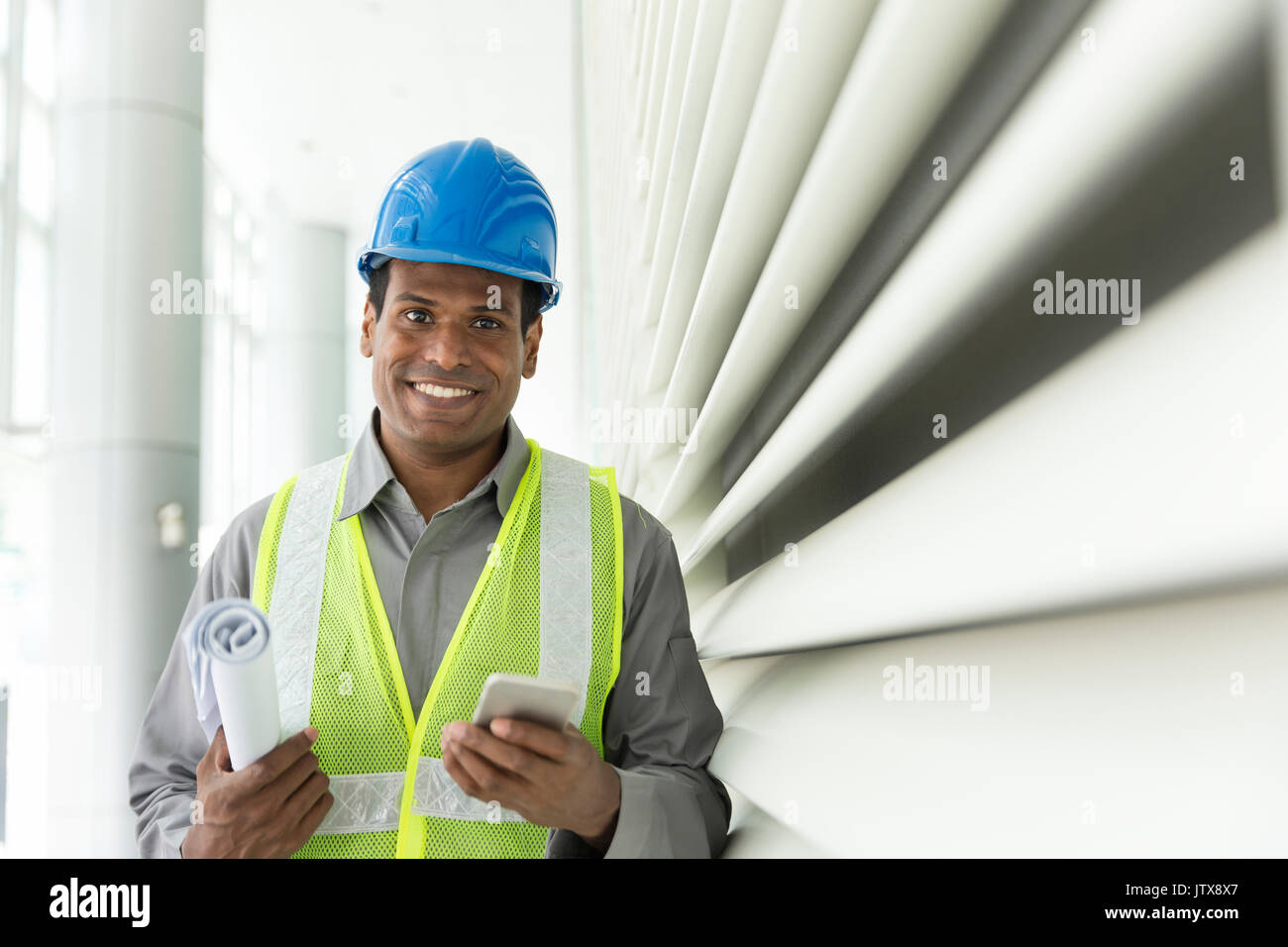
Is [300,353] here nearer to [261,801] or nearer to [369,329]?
[369,329]

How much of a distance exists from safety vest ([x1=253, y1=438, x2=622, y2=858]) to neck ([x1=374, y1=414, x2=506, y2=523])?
104 millimetres

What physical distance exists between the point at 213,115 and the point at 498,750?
37.4 feet

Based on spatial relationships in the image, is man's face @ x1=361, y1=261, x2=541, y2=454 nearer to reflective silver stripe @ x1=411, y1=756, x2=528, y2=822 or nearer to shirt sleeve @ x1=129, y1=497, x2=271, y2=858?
shirt sleeve @ x1=129, y1=497, x2=271, y2=858

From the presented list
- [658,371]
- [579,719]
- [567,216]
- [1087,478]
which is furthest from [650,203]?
[567,216]

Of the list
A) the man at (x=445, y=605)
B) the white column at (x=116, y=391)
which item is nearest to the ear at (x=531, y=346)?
the man at (x=445, y=605)

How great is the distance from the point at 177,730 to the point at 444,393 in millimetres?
719

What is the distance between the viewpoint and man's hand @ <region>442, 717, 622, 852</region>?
109cm

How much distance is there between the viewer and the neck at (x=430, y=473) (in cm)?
178

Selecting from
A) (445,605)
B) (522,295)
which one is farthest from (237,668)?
(522,295)

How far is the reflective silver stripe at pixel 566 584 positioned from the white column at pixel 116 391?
3388 millimetres

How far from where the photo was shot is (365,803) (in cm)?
144

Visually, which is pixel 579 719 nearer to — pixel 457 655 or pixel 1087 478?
pixel 457 655

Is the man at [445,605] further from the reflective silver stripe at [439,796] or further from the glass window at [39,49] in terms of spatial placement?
the glass window at [39,49]

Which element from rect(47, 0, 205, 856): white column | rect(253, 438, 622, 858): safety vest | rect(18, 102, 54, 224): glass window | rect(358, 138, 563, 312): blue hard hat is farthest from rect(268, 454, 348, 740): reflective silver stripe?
rect(18, 102, 54, 224): glass window
